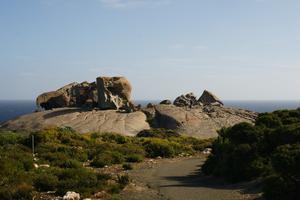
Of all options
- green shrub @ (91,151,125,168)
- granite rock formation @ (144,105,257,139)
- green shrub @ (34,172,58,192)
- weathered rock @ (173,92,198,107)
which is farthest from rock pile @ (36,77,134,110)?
green shrub @ (34,172,58,192)

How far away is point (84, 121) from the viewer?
5941 centimetres

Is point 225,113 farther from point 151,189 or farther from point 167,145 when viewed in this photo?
point 151,189

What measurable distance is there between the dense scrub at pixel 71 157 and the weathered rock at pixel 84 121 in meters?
3.33

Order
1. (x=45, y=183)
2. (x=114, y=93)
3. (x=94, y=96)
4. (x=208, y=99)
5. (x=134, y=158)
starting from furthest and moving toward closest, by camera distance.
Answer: (x=208, y=99) < (x=94, y=96) < (x=114, y=93) < (x=134, y=158) < (x=45, y=183)

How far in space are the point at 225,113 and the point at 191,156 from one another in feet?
83.9

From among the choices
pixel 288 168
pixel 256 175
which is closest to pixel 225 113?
pixel 256 175

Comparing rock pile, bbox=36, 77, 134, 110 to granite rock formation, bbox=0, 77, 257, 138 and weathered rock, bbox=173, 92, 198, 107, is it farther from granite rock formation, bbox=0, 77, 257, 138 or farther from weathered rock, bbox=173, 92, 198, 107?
weathered rock, bbox=173, 92, 198, 107

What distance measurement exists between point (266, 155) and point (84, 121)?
35795mm

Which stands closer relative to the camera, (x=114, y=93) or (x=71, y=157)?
(x=71, y=157)

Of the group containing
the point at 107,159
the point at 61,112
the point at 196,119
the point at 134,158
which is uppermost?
the point at 61,112

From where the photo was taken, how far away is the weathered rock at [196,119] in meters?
61.8

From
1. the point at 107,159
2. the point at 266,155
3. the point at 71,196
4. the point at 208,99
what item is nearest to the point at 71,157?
the point at 107,159

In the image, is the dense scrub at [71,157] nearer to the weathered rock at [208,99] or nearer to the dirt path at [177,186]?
the dirt path at [177,186]

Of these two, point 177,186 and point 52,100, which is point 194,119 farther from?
point 177,186
